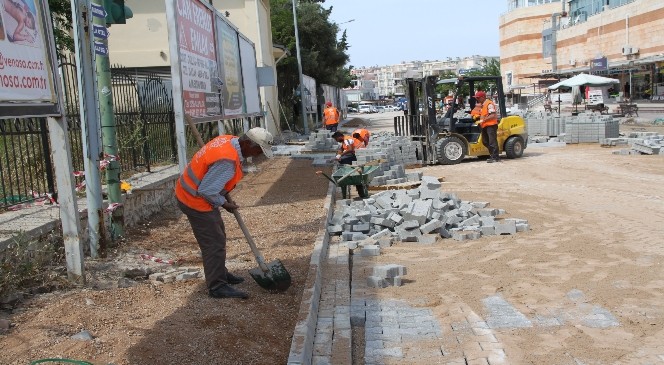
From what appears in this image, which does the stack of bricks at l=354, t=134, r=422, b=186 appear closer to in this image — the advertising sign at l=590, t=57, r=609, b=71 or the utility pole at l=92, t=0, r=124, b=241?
the utility pole at l=92, t=0, r=124, b=241

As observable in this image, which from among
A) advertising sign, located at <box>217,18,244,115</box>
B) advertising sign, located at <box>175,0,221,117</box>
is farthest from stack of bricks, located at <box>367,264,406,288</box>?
advertising sign, located at <box>217,18,244,115</box>

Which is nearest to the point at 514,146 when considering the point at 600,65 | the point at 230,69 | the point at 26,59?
the point at 230,69

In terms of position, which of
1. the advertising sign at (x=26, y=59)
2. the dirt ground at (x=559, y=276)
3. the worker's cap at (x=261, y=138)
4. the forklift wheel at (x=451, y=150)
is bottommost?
the dirt ground at (x=559, y=276)

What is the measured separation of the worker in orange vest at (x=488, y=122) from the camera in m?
15.6

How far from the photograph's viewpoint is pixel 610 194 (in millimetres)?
11023

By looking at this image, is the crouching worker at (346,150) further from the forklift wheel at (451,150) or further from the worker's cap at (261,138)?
the worker's cap at (261,138)

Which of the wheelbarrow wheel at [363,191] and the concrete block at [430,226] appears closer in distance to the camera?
the concrete block at [430,226]

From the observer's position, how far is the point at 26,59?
200 inches

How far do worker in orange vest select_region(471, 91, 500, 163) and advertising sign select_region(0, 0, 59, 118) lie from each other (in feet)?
38.6

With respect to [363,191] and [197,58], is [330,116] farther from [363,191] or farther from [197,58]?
[197,58]

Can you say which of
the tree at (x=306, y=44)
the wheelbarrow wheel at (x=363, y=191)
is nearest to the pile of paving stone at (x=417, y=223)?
the wheelbarrow wheel at (x=363, y=191)

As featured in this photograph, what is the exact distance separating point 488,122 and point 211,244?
11497 mm

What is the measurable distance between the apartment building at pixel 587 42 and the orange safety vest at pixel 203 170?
38.0 m

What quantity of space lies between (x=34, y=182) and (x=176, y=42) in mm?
2633
